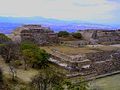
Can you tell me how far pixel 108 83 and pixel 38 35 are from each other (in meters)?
20.5

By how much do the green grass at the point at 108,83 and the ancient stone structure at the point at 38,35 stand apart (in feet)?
56.7

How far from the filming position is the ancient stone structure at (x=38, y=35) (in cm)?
4456

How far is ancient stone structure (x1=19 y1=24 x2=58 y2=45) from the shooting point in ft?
146

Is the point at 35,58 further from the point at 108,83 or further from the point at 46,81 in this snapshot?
the point at 46,81

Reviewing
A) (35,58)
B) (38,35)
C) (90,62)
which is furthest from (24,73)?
(38,35)

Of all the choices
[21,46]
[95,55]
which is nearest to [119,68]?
[95,55]

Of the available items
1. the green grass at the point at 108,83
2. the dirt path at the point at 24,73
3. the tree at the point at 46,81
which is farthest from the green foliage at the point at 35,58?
the tree at the point at 46,81

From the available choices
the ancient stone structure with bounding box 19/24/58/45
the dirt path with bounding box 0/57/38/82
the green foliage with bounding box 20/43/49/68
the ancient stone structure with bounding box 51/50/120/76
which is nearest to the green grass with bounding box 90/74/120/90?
the ancient stone structure with bounding box 51/50/120/76

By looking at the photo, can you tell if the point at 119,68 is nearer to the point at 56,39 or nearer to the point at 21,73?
the point at 21,73

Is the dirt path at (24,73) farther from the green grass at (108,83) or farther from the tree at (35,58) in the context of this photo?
the green grass at (108,83)

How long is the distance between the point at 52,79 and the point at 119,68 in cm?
1375

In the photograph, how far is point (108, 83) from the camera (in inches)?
1052

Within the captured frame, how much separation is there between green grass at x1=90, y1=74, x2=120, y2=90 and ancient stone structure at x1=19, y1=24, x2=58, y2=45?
1729 cm

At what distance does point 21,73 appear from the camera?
1081 inches
